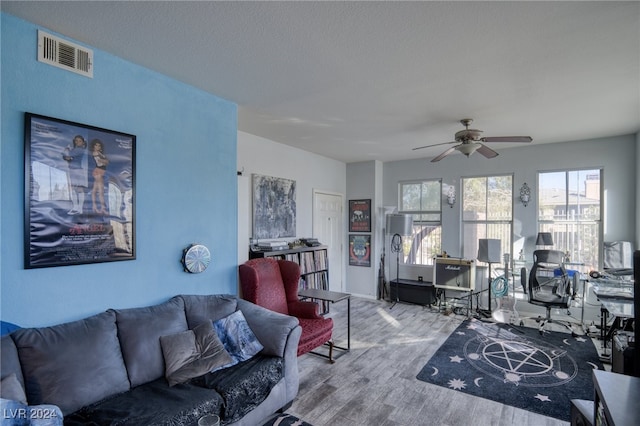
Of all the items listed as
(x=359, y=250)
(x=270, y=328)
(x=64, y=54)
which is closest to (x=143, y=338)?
(x=270, y=328)

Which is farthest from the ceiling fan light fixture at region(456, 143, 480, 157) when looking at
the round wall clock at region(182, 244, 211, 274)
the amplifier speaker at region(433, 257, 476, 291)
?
the round wall clock at region(182, 244, 211, 274)

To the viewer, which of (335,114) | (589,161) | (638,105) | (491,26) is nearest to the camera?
(491,26)

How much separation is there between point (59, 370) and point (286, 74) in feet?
7.99

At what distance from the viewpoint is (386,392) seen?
111 inches

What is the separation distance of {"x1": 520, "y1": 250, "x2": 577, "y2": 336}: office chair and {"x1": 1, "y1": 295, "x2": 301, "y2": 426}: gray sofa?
11.7ft

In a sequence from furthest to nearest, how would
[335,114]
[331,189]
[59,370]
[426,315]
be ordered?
[331,189], [426,315], [335,114], [59,370]

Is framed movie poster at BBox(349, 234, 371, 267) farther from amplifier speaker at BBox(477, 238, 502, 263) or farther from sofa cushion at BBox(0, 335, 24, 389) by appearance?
sofa cushion at BBox(0, 335, 24, 389)

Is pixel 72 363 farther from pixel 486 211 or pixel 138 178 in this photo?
pixel 486 211

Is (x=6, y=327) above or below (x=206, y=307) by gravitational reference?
above

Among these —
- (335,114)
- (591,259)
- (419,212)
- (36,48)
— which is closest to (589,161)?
(591,259)

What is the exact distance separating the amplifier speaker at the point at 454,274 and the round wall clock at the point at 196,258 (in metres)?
4.01

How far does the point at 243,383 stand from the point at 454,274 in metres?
4.25

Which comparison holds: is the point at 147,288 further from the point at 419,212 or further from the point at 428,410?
the point at 419,212

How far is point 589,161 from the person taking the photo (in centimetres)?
466
